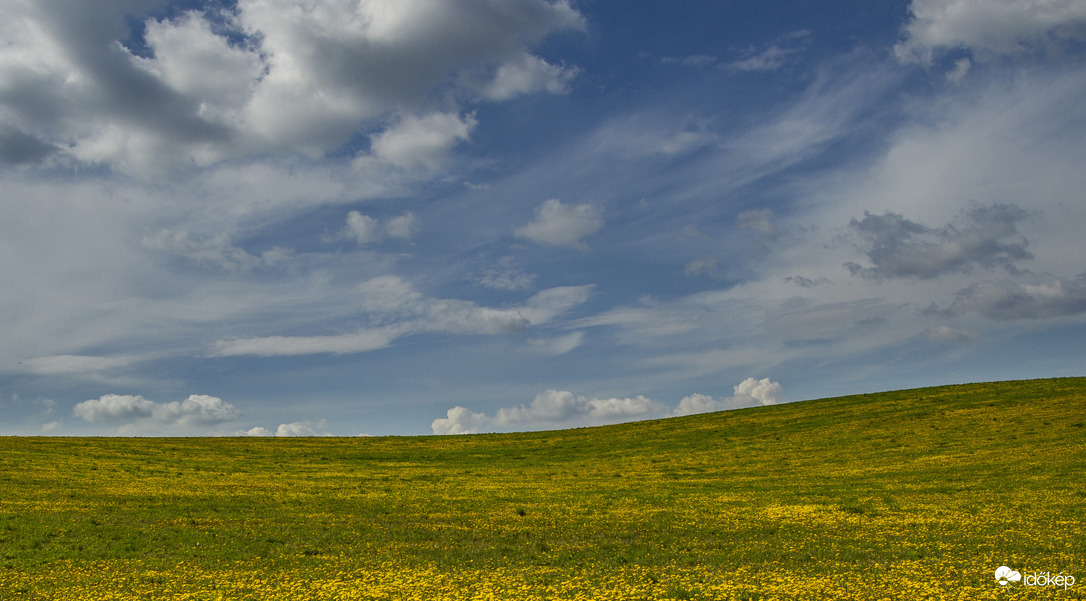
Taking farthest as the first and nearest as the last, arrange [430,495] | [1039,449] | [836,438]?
[836,438] < [1039,449] < [430,495]

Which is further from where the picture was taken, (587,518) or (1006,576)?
(587,518)

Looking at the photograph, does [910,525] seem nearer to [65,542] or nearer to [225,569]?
[225,569]

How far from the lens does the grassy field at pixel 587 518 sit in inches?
775

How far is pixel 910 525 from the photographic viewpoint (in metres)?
26.6

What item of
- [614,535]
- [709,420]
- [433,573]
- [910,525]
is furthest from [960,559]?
[709,420]

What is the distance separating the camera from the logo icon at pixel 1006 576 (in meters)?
17.7

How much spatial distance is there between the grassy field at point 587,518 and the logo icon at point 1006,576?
24 centimetres

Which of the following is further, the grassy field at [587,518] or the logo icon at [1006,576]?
A: the grassy field at [587,518]

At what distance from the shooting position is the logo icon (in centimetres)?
1773

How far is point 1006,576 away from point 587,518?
16794 millimetres

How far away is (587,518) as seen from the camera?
30.7 meters

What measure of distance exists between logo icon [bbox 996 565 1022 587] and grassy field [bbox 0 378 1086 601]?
244 mm

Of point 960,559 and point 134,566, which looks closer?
point 960,559

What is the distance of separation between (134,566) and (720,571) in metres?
20.3
